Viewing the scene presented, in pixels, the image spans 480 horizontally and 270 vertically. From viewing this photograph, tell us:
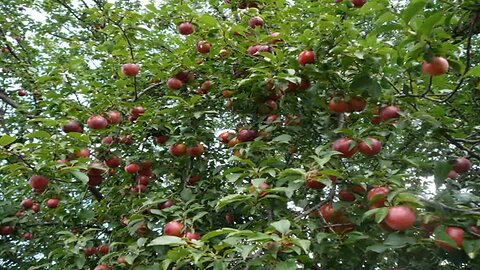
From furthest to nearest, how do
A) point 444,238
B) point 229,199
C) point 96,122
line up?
point 96,122
point 229,199
point 444,238

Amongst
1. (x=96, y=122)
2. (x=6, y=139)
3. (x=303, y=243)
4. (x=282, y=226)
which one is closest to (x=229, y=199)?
(x=282, y=226)

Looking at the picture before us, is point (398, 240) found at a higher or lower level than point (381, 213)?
lower

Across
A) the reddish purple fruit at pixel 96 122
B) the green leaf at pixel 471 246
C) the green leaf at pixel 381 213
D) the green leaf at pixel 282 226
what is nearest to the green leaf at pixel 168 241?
the green leaf at pixel 282 226

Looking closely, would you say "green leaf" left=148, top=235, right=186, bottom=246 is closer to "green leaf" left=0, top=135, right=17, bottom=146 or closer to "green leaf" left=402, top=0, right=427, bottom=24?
"green leaf" left=0, top=135, right=17, bottom=146

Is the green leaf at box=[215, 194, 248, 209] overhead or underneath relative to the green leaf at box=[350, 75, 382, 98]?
underneath

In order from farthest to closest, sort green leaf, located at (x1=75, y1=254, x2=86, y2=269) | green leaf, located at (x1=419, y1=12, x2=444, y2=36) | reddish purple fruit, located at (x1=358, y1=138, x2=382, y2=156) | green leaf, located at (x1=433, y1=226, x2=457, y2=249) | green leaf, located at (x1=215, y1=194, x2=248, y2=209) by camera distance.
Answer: green leaf, located at (x1=75, y1=254, x2=86, y2=269), reddish purple fruit, located at (x1=358, y1=138, x2=382, y2=156), green leaf, located at (x1=215, y1=194, x2=248, y2=209), green leaf, located at (x1=419, y1=12, x2=444, y2=36), green leaf, located at (x1=433, y1=226, x2=457, y2=249)

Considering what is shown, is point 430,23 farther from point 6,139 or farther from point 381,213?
point 6,139

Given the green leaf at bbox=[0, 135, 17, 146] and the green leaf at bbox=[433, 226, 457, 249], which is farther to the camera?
the green leaf at bbox=[0, 135, 17, 146]

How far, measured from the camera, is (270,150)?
8.59 ft

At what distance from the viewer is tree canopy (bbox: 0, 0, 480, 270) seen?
187 cm

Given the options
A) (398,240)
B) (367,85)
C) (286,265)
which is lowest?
(286,265)

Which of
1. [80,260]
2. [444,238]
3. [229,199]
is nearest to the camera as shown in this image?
[444,238]

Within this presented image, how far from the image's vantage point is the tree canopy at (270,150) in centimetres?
187

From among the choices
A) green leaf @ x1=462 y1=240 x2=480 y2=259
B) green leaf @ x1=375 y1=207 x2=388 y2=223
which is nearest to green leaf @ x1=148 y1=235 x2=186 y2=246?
green leaf @ x1=375 y1=207 x2=388 y2=223
